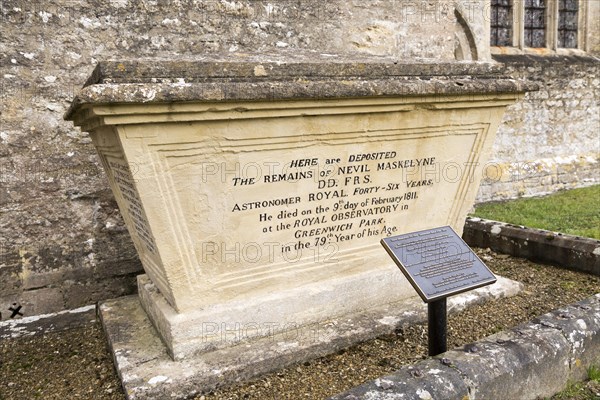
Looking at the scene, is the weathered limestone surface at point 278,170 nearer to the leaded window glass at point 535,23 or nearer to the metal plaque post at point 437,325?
the metal plaque post at point 437,325

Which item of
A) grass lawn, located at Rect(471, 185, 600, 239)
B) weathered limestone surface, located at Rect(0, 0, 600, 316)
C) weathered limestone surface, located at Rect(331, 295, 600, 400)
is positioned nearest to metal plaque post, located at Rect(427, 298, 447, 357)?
weathered limestone surface, located at Rect(331, 295, 600, 400)

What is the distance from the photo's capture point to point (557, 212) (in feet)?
22.7

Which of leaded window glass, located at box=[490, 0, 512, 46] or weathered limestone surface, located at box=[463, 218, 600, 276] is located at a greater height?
leaded window glass, located at box=[490, 0, 512, 46]

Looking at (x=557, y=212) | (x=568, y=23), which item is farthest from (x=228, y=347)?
(x=568, y=23)

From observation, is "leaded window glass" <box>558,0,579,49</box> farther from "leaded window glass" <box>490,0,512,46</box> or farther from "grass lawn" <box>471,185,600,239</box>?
"grass lawn" <box>471,185,600,239</box>

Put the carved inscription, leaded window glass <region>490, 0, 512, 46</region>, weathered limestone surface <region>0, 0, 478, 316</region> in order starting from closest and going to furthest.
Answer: the carved inscription → weathered limestone surface <region>0, 0, 478, 316</region> → leaded window glass <region>490, 0, 512, 46</region>

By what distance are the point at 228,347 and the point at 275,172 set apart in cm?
104

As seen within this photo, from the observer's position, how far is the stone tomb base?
262cm

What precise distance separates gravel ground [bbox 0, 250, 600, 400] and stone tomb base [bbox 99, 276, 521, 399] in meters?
0.06

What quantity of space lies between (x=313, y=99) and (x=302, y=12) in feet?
8.36

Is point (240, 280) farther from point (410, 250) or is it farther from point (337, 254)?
point (410, 250)

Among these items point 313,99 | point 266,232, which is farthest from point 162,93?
point 266,232

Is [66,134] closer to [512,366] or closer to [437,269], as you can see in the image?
[437,269]

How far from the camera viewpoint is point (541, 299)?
369 cm
